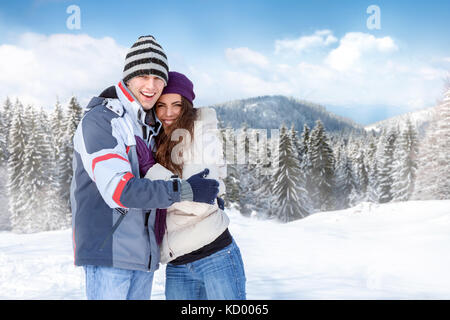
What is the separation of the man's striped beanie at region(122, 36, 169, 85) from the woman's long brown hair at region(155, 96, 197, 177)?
0.32 meters

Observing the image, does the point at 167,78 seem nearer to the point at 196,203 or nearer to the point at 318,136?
the point at 196,203

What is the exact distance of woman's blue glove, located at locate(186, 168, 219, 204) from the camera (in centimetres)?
224

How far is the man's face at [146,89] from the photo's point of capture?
2605 millimetres

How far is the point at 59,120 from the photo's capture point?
35.2 meters

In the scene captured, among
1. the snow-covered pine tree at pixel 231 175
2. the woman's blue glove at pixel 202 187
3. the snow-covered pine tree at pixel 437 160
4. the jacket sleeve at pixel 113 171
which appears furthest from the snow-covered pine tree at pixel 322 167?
the jacket sleeve at pixel 113 171

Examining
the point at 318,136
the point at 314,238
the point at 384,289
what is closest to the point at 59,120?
the point at 318,136

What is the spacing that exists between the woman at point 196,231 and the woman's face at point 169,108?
0.64 feet

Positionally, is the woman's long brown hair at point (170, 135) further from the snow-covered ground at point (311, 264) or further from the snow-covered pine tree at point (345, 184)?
the snow-covered pine tree at point (345, 184)

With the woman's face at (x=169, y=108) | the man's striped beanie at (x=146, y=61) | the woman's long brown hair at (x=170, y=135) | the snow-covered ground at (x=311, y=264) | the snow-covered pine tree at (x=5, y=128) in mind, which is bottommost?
the snow-covered ground at (x=311, y=264)

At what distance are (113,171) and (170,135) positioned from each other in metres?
0.73

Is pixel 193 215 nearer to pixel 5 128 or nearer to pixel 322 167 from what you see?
pixel 322 167

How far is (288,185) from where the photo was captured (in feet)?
111

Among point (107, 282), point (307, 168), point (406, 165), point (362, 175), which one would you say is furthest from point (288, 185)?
point (107, 282)
